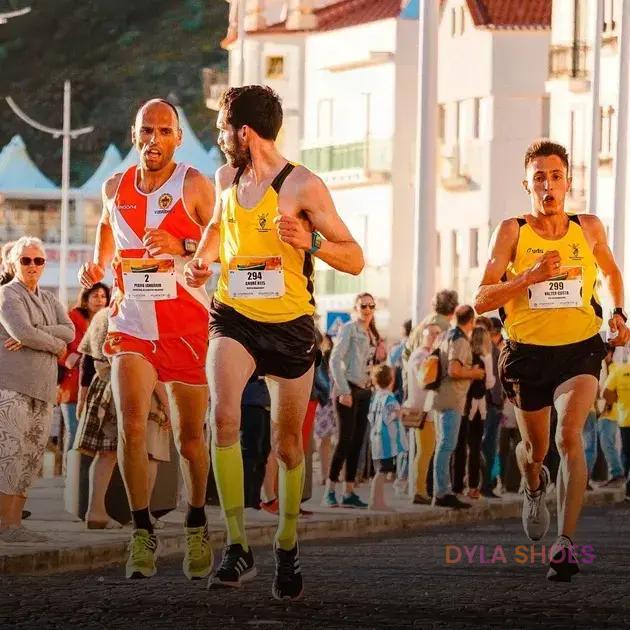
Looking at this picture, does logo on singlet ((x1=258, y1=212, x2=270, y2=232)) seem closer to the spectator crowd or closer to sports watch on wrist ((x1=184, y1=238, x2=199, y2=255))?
sports watch on wrist ((x1=184, y1=238, x2=199, y2=255))

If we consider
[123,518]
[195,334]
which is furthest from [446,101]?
[195,334]

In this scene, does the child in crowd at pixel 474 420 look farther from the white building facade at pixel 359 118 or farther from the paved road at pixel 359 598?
the white building facade at pixel 359 118

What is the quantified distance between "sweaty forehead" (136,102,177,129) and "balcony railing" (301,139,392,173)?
59.9 meters

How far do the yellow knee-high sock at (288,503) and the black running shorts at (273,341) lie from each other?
44cm

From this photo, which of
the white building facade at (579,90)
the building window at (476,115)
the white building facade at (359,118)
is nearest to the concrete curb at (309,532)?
the white building facade at (579,90)

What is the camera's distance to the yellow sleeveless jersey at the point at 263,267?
13.6 metres

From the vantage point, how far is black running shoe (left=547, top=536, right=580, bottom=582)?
14.7 meters

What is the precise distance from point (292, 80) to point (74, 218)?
27927 mm

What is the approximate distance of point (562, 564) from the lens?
14719 millimetres

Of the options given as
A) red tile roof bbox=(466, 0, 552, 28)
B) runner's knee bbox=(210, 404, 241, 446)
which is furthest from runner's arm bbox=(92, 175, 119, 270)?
red tile roof bbox=(466, 0, 552, 28)

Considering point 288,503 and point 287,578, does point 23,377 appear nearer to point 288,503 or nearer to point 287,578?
point 288,503

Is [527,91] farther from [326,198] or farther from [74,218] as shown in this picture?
[326,198]

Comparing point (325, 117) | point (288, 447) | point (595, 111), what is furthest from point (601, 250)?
point (325, 117)

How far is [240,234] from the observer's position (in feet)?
44.9
